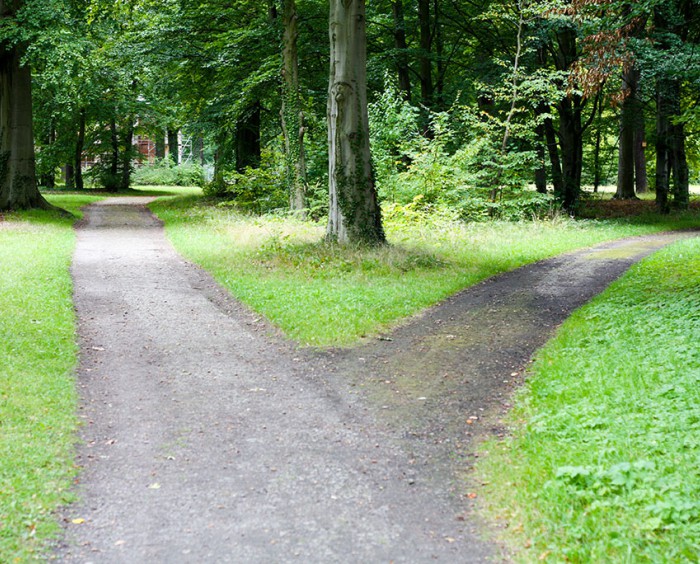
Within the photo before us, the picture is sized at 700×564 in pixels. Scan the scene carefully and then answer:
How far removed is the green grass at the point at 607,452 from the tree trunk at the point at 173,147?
4895 centimetres

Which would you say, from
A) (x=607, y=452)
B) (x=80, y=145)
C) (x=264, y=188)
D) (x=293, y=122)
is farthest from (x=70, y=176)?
(x=607, y=452)

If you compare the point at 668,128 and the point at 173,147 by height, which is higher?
the point at 173,147

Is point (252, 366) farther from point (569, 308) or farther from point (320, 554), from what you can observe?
point (569, 308)

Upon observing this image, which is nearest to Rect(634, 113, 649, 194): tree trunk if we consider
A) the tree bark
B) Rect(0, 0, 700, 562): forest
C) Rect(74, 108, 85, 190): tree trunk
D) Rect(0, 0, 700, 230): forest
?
Rect(0, 0, 700, 230): forest

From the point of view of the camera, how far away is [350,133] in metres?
13.7

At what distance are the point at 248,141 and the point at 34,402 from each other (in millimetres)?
24220

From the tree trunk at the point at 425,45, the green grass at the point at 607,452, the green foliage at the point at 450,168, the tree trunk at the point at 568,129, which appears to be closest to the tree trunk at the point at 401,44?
the tree trunk at the point at 425,45

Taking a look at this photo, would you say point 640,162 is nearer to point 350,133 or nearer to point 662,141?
point 662,141

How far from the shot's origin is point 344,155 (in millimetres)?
13805

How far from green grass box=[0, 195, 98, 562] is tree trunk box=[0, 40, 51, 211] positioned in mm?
10667

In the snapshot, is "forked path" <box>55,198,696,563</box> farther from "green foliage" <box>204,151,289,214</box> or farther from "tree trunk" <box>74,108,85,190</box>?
"tree trunk" <box>74,108,85,190</box>

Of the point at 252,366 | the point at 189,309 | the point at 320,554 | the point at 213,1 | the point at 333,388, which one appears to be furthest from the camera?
the point at 213,1

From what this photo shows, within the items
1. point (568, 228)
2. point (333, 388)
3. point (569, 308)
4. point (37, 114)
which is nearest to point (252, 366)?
point (333, 388)

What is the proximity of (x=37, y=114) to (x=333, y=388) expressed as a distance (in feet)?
115
